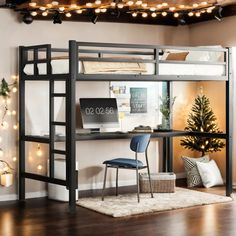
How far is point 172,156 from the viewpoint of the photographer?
903cm

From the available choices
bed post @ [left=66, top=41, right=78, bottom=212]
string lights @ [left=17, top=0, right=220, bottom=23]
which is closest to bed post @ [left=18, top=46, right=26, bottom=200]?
string lights @ [left=17, top=0, right=220, bottom=23]

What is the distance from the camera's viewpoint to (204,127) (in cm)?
873

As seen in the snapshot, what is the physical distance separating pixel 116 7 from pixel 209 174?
8.68 ft

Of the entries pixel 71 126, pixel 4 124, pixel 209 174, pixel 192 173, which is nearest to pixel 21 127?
pixel 4 124

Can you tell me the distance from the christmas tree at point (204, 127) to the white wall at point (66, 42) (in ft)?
1.98

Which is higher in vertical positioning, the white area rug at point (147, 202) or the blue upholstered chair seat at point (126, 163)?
the blue upholstered chair seat at point (126, 163)

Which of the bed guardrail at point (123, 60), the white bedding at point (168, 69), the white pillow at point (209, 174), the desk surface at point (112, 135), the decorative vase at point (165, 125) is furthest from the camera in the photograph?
the decorative vase at point (165, 125)

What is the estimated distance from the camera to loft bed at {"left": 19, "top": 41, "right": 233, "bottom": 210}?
6809 millimetres

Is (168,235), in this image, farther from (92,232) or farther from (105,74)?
(105,74)

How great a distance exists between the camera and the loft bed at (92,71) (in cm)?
681

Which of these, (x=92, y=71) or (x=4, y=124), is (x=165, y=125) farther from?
(x=4, y=124)

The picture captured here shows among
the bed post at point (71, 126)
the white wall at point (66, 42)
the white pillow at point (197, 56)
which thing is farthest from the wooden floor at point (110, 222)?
the white pillow at point (197, 56)

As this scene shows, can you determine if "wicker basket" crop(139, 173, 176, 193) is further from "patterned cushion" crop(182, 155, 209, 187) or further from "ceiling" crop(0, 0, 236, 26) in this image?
"ceiling" crop(0, 0, 236, 26)

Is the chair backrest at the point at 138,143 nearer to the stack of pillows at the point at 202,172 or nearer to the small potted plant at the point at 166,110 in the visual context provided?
the small potted plant at the point at 166,110
